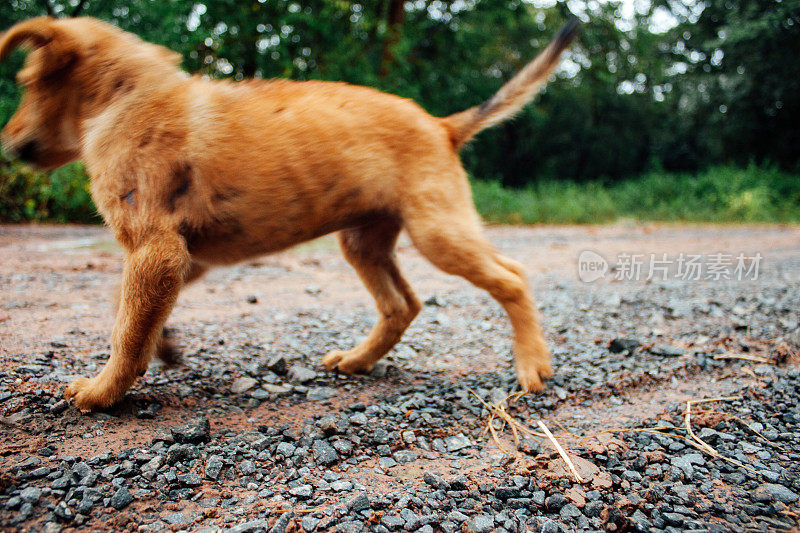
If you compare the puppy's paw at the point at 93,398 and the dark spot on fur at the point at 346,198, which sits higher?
the dark spot on fur at the point at 346,198

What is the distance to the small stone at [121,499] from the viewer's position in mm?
1870

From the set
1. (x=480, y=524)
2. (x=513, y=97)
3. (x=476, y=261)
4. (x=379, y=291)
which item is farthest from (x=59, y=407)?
(x=513, y=97)

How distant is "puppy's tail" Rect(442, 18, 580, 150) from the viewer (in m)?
3.23

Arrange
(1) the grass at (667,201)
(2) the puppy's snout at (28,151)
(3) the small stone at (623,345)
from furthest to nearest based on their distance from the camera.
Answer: (1) the grass at (667,201) < (3) the small stone at (623,345) < (2) the puppy's snout at (28,151)

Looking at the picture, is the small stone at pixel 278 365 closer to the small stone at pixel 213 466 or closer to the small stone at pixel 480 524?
the small stone at pixel 213 466

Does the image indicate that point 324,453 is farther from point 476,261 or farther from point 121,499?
point 476,261

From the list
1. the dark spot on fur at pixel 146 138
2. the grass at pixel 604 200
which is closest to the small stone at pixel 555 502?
the dark spot on fur at pixel 146 138

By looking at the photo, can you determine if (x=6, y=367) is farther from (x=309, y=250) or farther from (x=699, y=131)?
(x=699, y=131)

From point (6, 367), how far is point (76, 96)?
142 centimetres

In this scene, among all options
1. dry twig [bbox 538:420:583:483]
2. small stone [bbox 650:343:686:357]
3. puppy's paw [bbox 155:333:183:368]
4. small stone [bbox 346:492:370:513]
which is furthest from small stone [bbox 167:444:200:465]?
small stone [bbox 650:343:686:357]

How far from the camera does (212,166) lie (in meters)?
2.54

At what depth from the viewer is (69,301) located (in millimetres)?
4340

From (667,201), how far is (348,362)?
56.4ft

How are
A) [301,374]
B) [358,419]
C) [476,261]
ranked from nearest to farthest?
[358,419], [476,261], [301,374]
